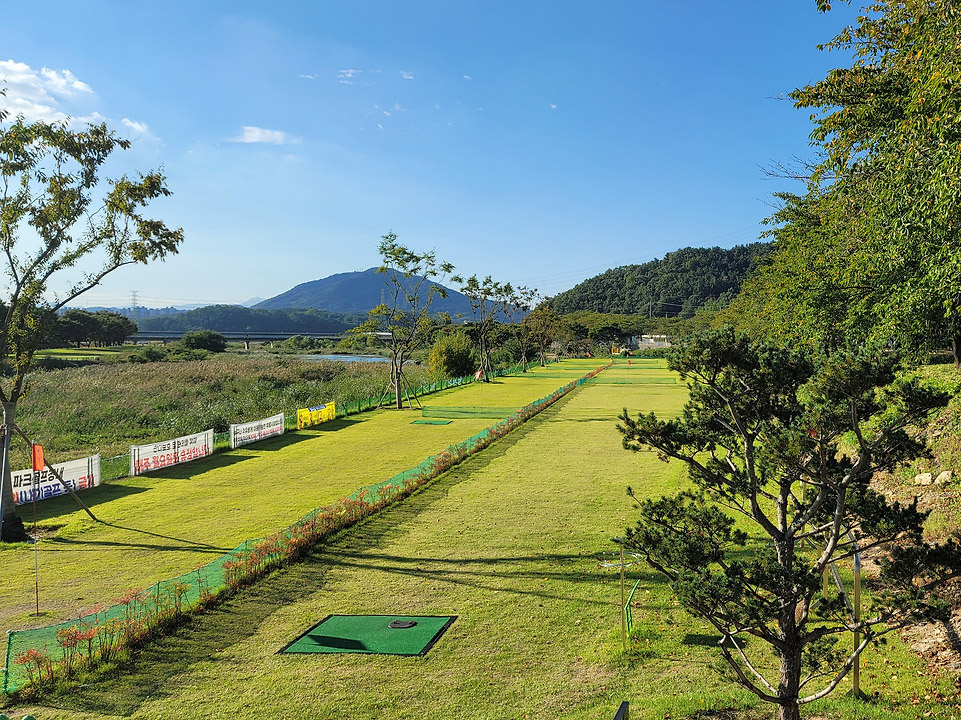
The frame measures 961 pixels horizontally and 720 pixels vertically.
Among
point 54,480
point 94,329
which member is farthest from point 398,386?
point 94,329

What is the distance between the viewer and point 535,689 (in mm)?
8172

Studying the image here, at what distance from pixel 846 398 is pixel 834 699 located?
4.26m

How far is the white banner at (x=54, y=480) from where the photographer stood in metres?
17.0

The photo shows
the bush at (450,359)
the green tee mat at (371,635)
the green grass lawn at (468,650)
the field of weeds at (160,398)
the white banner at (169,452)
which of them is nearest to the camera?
the green grass lawn at (468,650)

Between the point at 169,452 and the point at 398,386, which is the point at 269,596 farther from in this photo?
the point at 398,386

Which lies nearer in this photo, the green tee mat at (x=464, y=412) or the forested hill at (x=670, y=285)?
the green tee mat at (x=464, y=412)

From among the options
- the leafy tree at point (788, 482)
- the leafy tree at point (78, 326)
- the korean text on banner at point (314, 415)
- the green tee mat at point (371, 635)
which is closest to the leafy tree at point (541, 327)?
the korean text on banner at point (314, 415)

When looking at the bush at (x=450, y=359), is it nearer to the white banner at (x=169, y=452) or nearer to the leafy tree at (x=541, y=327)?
the leafy tree at (x=541, y=327)

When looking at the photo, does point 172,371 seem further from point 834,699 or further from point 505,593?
point 834,699

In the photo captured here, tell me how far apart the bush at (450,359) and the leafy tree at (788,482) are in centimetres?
4985

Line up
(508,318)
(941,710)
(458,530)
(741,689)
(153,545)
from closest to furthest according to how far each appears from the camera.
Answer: (941,710), (741,689), (153,545), (458,530), (508,318)

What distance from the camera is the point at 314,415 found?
31.0 meters

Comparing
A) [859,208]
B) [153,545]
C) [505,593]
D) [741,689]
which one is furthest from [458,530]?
[859,208]

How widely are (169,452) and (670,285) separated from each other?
16172 cm
